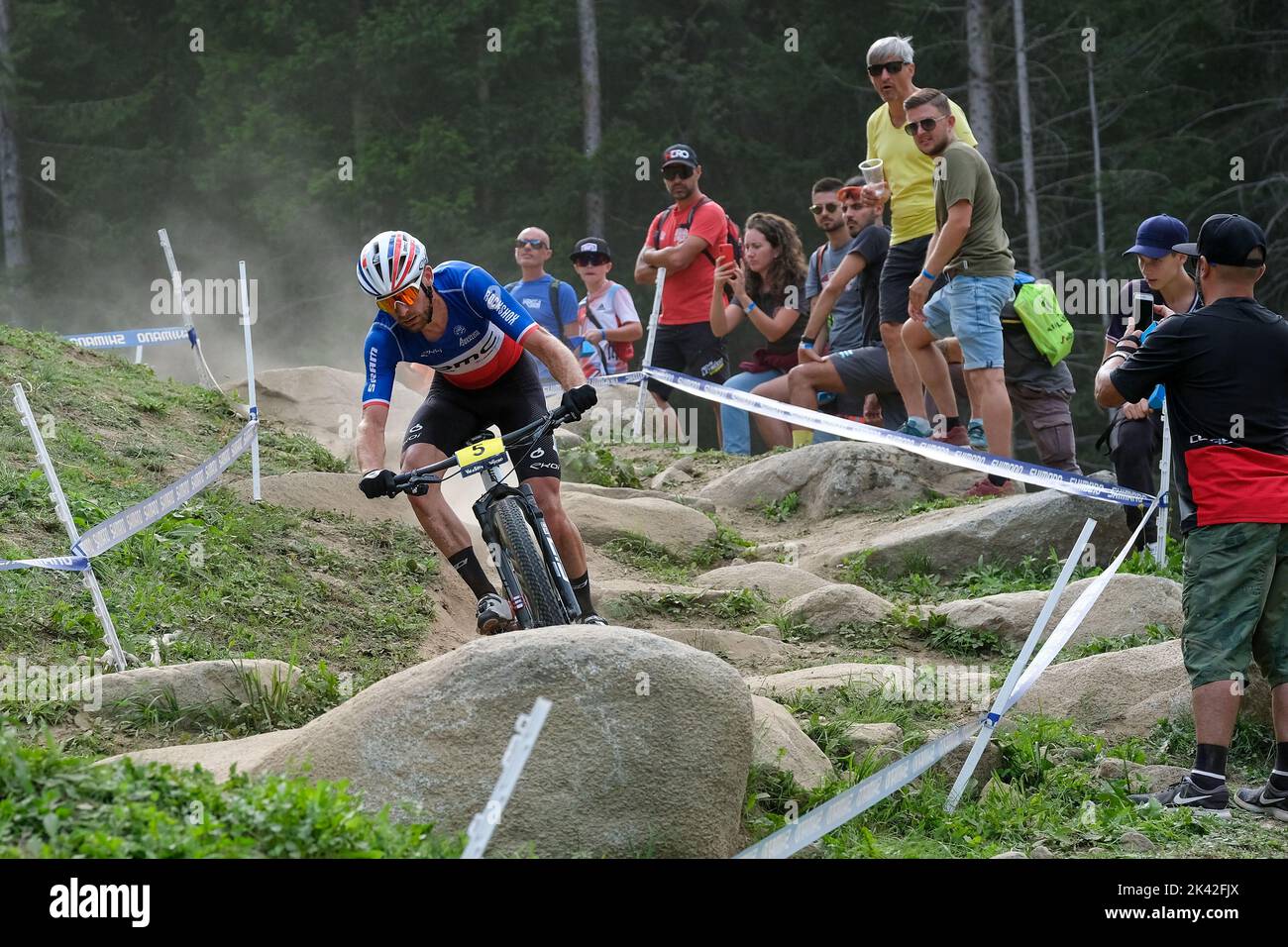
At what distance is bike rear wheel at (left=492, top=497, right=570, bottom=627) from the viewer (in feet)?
20.6

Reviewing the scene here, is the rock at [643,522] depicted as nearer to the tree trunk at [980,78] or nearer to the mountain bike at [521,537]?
the mountain bike at [521,537]

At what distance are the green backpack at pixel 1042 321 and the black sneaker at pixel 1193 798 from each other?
4.54 metres

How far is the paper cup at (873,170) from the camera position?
9844mm

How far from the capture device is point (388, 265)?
6680mm

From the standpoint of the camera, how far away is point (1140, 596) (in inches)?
299

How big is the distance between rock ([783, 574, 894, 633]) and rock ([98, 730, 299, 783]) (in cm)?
362

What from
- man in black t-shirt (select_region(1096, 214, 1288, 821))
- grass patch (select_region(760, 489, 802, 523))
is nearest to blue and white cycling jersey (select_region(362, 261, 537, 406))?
man in black t-shirt (select_region(1096, 214, 1288, 821))

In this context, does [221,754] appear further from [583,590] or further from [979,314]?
[979,314]

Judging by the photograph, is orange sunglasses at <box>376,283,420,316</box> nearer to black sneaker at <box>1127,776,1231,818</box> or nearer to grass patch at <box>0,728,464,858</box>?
grass patch at <box>0,728,464,858</box>

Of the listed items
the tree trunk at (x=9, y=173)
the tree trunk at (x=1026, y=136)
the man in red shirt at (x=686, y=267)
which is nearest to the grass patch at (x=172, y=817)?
the man in red shirt at (x=686, y=267)

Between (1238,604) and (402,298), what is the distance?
3830mm

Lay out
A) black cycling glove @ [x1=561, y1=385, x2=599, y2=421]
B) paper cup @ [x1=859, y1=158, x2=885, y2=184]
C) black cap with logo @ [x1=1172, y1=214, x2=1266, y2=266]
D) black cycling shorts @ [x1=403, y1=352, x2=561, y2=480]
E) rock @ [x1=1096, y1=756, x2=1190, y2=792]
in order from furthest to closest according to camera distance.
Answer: paper cup @ [x1=859, y1=158, x2=885, y2=184]
black cycling shorts @ [x1=403, y1=352, x2=561, y2=480]
black cycling glove @ [x1=561, y1=385, x2=599, y2=421]
rock @ [x1=1096, y1=756, x2=1190, y2=792]
black cap with logo @ [x1=1172, y1=214, x2=1266, y2=266]

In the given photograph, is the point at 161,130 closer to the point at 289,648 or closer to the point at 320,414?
the point at 320,414
